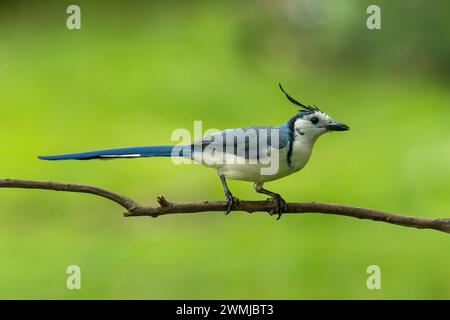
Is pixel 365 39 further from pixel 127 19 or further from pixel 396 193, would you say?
pixel 127 19

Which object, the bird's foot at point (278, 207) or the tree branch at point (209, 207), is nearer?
the tree branch at point (209, 207)

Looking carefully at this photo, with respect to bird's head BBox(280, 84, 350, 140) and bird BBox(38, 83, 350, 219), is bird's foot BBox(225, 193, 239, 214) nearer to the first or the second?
bird BBox(38, 83, 350, 219)

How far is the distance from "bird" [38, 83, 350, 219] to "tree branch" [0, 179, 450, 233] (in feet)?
0.15

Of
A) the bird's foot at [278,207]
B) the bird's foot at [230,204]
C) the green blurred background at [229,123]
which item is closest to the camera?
the bird's foot at [230,204]

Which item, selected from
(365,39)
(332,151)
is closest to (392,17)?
(365,39)

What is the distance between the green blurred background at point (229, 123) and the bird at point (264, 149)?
1.36 metres

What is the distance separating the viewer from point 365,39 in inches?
188

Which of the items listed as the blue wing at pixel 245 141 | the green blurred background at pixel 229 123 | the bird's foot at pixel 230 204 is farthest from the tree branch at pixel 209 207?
the green blurred background at pixel 229 123

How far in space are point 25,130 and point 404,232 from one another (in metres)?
2.11

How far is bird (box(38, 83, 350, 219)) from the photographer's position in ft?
5.11

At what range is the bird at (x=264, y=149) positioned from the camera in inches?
61.4

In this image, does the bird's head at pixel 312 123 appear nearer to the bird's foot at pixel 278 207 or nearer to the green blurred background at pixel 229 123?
the bird's foot at pixel 278 207

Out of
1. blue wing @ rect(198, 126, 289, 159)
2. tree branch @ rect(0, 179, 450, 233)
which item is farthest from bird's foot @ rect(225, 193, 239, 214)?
blue wing @ rect(198, 126, 289, 159)

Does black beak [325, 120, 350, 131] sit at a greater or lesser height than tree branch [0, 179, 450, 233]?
greater
